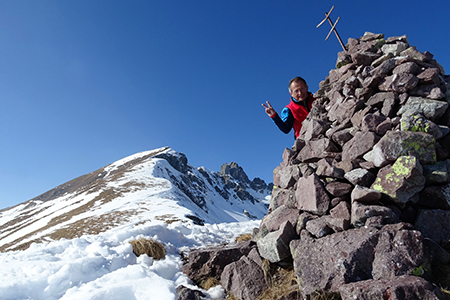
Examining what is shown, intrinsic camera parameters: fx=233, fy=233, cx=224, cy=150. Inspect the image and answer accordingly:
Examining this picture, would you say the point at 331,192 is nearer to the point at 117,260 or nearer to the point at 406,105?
the point at 406,105

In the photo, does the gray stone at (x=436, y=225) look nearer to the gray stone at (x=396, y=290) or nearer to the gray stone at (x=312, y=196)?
the gray stone at (x=396, y=290)

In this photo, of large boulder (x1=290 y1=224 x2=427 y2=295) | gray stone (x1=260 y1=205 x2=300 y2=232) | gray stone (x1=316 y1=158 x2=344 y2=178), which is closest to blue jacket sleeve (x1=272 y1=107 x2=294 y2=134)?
gray stone (x1=316 y1=158 x2=344 y2=178)

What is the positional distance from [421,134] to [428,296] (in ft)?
11.6

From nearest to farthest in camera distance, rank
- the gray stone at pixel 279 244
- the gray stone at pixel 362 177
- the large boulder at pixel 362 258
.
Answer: the large boulder at pixel 362 258
the gray stone at pixel 362 177
the gray stone at pixel 279 244

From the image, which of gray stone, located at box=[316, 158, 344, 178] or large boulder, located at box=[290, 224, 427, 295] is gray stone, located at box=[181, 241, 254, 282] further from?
gray stone, located at box=[316, 158, 344, 178]

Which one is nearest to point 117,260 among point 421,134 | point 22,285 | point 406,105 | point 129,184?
point 22,285

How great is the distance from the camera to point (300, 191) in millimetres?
6496

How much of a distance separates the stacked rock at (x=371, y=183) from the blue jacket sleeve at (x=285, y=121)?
87cm

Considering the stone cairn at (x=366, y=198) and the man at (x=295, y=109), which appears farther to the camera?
the man at (x=295, y=109)

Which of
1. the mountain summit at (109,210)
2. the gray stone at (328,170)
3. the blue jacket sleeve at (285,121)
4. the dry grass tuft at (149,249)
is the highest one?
the mountain summit at (109,210)

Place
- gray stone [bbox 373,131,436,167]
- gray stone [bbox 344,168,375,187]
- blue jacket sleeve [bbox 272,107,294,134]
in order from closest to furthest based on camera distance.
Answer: gray stone [bbox 373,131,436,167], gray stone [bbox 344,168,375,187], blue jacket sleeve [bbox 272,107,294,134]

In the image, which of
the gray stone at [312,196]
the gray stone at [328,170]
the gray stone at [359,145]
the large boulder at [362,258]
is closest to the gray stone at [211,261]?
the gray stone at [312,196]

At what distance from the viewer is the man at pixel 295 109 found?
26.9ft

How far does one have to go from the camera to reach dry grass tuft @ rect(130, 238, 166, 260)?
311 inches
